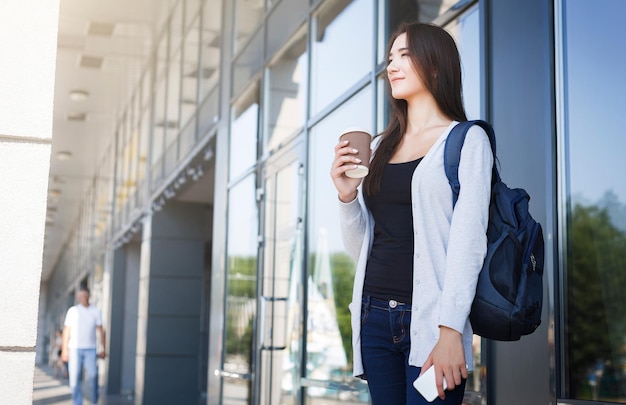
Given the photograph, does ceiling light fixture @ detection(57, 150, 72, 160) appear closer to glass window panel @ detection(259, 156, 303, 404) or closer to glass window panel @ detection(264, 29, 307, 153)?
glass window panel @ detection(264, 29, 307, 153)

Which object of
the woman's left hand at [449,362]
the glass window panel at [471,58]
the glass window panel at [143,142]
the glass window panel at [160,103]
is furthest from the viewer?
the glass window panel at [143,142]

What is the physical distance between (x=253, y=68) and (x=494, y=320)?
730 cm

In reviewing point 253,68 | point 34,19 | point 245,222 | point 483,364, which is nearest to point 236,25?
point 253,68

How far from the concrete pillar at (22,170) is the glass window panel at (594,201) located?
2.00 metres

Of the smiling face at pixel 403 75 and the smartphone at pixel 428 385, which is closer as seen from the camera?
the smartphone at pixel 428 385

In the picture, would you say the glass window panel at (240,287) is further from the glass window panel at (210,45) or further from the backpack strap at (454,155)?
the backpack strap at (454,155)

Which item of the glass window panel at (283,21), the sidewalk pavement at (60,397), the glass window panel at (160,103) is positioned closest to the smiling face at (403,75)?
the glass window panel at (283,21)

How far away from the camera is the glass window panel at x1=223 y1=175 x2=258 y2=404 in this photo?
8820mm

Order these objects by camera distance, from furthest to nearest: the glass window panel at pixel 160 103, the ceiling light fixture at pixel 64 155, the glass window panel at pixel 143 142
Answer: the ceiling light fixture at pixel 64 155
the glass window panel at pixel 143 142
the glass window panel at pixel 160 103

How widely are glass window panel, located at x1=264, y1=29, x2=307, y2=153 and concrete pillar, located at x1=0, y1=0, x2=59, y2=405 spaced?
→ 185 inches

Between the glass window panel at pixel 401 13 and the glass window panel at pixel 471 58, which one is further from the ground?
the glass window panel at pixel 401 13

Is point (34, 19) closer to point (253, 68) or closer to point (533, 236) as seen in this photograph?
point (533, 236)

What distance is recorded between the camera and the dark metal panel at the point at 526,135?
12.1ft

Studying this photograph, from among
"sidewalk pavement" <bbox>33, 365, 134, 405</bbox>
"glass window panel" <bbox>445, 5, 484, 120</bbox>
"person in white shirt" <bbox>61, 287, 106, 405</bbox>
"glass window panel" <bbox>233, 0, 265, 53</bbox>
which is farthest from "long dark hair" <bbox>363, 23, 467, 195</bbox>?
"sidewalk pavement" <bbox>33, 365, 134, 405</bbox>
